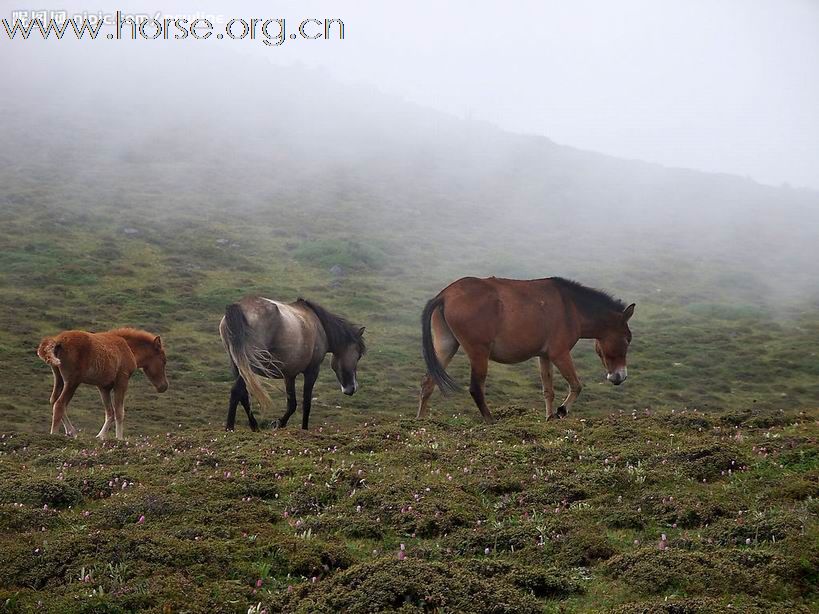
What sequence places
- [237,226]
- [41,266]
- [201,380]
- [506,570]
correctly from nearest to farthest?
[506,570] < [201,380] < [41,266] < [237,226]

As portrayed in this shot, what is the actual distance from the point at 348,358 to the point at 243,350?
13.7 ft

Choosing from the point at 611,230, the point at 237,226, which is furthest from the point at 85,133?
the point at 611,230

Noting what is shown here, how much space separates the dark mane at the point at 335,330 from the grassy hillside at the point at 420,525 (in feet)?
19.4

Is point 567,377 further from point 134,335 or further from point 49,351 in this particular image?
point 49,351

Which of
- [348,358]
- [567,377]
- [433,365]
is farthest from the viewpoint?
[348,358]

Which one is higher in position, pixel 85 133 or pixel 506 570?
pixel 85 133

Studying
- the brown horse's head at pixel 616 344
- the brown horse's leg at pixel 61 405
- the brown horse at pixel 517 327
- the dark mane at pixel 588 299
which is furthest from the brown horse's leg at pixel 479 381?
the brown horse's leg at pixel 61 405

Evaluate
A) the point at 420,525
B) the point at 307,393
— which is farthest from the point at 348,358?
the point at 420,525

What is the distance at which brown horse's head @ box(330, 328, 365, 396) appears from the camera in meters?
18.9

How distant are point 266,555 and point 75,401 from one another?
16.3m

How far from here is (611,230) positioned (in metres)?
75.1

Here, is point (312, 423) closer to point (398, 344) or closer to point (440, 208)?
point (398, 344)

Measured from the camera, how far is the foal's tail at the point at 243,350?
1487 centimetres

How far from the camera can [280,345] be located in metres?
16.4
